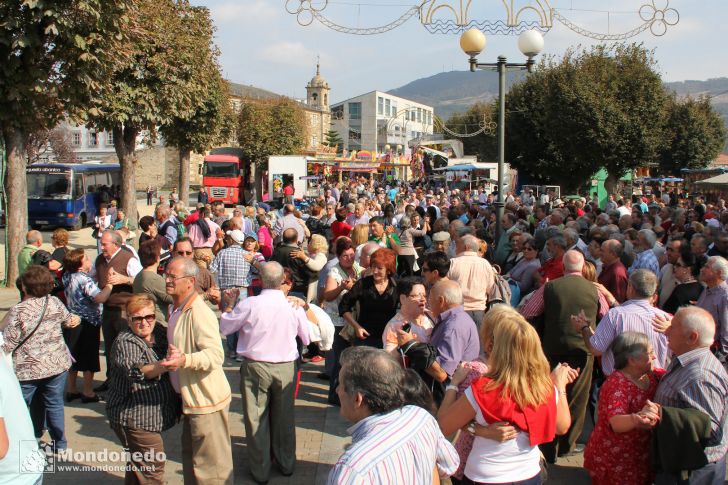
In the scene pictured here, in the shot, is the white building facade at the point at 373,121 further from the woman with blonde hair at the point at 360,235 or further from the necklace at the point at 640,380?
the necklace at the point at 640,380

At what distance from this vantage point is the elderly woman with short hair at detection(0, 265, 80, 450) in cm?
479

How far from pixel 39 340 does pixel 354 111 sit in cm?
9615

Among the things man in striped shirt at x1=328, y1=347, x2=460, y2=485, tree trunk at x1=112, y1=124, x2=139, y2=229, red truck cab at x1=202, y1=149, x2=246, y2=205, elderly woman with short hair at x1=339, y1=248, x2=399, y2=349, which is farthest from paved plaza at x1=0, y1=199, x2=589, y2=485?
red truck cab at x1=202, y1=149, x2=246, y2=205

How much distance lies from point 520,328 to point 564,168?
3237 cm

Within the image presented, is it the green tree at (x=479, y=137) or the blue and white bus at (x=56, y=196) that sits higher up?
the green tree at (x=479, y=137)

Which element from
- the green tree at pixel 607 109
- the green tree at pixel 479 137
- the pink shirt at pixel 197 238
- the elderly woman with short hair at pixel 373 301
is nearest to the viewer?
the elderly woman with short hair at pixel 373 301

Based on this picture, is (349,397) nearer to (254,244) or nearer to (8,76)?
(254,244)

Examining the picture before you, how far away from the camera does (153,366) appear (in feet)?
12.9

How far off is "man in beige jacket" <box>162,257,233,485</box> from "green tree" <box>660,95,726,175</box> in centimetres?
4646

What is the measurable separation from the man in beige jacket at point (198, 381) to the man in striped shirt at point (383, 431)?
1.70 meters

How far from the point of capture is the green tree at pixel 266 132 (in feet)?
152

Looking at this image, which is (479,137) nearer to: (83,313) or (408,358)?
(83,313)

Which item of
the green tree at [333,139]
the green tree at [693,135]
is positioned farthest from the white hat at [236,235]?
the green tree at [333,139]

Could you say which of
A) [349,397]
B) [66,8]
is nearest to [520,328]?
[349,397]
